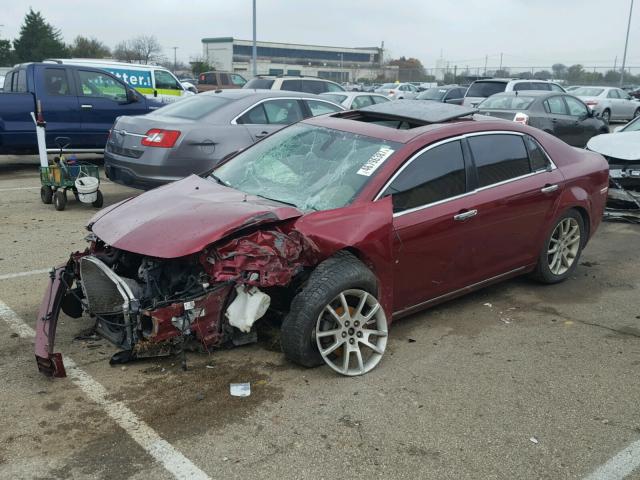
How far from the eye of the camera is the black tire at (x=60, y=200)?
8133mm

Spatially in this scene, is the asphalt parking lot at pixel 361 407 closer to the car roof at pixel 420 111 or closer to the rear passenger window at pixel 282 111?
the car roof at pixel 420 111

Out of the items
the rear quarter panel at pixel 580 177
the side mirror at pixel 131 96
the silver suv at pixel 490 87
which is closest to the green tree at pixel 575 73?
the silver suv at pixel 490 87

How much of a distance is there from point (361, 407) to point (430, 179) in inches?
70.2

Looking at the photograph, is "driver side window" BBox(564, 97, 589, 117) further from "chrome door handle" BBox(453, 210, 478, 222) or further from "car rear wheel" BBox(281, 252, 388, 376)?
"car rear wheel" BBox(281, 252, 388, 376)

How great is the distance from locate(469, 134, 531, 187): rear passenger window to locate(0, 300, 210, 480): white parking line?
299 cm

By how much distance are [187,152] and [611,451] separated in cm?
590

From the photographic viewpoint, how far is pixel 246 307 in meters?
3.70

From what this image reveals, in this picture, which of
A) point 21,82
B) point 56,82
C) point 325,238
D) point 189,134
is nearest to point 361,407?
point 325,238

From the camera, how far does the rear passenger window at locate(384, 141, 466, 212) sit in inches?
167

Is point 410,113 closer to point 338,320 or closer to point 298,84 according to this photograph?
point 338,320

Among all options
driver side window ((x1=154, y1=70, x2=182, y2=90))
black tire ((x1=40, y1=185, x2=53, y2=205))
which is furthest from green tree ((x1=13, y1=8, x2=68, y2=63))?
black tire ((x1=40, y1=185, x2=53, y2=205))

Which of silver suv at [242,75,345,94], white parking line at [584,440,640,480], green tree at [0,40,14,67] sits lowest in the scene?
white parking line at [584,440,640,480]

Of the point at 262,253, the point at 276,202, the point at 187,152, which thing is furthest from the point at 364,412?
the point at 187,152

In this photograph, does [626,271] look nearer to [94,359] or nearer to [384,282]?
[384,282]
